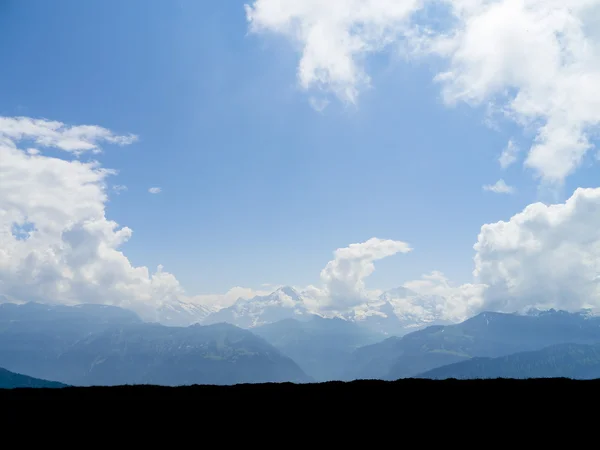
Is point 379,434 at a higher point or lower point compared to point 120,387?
lower

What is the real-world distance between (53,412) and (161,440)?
9.56 m

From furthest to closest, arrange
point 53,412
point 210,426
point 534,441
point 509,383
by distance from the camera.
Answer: point 509,383 → point 53,412 → point 210,426 → point 534,441

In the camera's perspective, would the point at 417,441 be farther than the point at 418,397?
No

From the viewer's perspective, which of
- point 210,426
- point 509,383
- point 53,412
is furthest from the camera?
point 509,383

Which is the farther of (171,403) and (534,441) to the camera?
(171,403)

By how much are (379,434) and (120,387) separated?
72.4ft

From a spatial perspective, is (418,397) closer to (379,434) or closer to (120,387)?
(379,434)

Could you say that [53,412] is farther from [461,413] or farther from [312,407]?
[461,413]

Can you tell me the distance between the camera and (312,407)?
29.7 meters

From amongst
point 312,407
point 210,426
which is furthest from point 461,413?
point 210,426

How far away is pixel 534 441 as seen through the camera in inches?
958

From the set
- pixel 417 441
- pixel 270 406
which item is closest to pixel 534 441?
pixel 417 441

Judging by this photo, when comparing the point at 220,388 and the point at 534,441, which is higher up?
the point at 220,388

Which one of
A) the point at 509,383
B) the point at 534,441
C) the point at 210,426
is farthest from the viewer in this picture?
the point at 509,383
